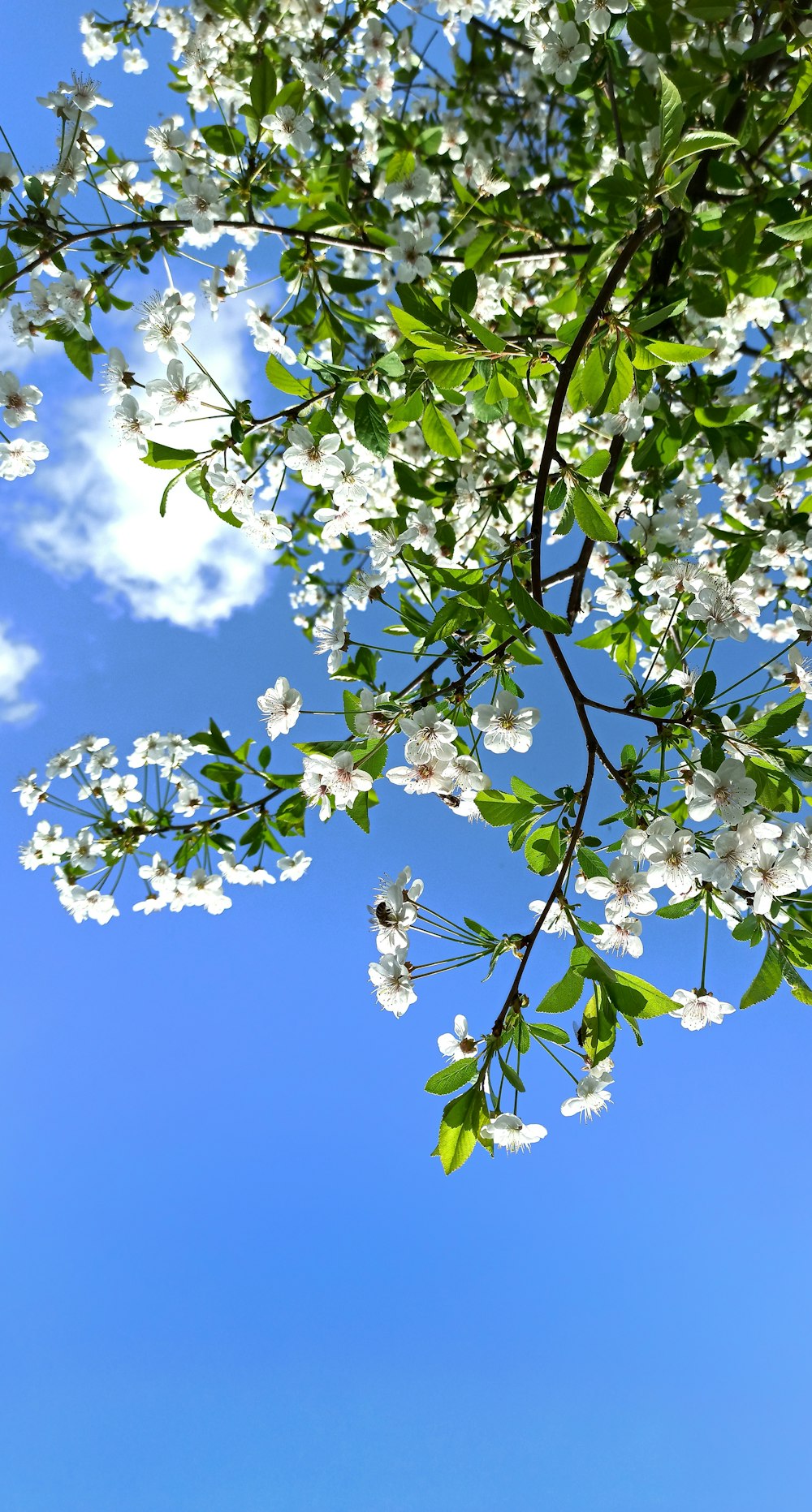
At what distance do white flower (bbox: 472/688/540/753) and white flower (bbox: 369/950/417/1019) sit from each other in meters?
0.52

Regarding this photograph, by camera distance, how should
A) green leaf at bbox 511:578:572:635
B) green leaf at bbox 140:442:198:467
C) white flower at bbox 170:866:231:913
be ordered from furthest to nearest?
white flower at bbox 170:866:231:913
green leaf at bbox 140:442:198:467
green leaf at bbox 511:578:572:635

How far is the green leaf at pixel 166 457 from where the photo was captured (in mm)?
1783

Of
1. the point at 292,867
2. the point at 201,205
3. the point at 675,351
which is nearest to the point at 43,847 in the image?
the point at 292,867

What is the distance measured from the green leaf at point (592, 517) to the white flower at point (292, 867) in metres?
1.59

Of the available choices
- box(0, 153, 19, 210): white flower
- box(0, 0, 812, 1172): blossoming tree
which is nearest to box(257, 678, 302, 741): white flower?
box(0, 0, 812, 1172): blossoming tree

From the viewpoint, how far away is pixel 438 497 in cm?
252

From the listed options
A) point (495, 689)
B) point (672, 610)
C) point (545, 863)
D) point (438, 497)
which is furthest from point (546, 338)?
point (545, 863)

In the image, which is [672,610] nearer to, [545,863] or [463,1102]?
[545,863]

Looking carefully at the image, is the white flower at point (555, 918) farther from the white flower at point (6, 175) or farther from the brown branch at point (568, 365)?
the white flower at point (6, 175)

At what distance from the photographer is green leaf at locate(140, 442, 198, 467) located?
1.78 m

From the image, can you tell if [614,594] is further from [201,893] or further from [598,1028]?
[201,893]

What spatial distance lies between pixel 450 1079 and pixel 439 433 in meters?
1.33

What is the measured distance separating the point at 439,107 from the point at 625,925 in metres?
3.98

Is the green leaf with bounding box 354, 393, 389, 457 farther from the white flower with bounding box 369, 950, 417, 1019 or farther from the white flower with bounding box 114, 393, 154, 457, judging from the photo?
the white flower with bounding box 369, 950, 417, 1019
